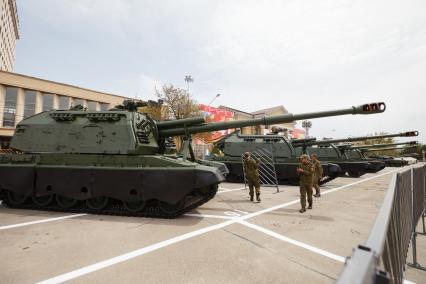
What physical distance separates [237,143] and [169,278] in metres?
12.3

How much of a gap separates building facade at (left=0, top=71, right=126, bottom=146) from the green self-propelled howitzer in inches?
1025

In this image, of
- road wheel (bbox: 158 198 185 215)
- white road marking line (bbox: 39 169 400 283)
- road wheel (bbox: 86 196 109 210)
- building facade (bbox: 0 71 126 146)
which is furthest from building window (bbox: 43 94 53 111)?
white road marking line (bbox: 39 169 400 283)

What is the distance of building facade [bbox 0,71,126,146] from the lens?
29.8 metres

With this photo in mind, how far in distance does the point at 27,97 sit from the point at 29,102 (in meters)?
0.58

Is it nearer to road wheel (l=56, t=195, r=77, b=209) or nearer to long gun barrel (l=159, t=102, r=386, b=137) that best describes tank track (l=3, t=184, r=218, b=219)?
road wheel (l=56, t=195, r=77, b=209)

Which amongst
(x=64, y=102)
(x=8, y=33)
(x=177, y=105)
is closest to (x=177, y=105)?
(x=177, y=105)

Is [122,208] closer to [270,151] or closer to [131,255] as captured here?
[131,255]

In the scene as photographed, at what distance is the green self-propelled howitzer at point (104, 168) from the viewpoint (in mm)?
6829

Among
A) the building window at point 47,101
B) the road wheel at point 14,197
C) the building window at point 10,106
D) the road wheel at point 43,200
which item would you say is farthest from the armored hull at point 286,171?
the building window at point 10,106

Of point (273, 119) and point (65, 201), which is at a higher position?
point (273, 119)

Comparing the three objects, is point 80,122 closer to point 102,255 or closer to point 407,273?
point 102,255

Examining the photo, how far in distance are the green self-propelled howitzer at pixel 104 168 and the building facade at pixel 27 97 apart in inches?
1025

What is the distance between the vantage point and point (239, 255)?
14.2 feet

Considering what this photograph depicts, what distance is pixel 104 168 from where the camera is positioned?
7199mm
